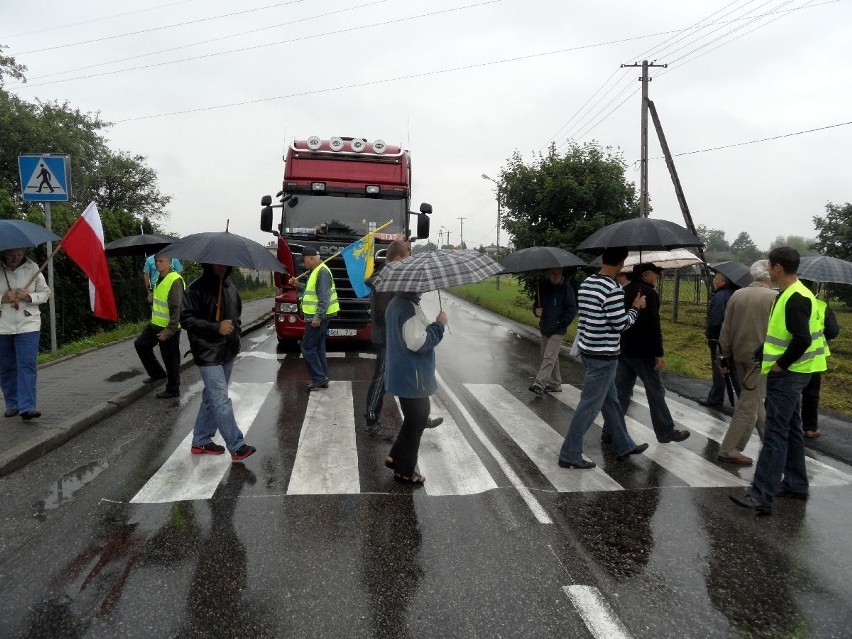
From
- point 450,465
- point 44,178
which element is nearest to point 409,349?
point 450,465

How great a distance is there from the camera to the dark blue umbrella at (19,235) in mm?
5555

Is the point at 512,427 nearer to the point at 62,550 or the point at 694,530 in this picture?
the point at 694,530

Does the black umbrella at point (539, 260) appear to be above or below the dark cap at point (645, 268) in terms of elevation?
above

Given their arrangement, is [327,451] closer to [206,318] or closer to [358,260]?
[206,318]

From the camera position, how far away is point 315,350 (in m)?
8.23

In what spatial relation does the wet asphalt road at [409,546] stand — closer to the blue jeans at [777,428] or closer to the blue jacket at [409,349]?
the blue jeans at [777,428]

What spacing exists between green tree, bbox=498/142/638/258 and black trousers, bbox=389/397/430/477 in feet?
37.5

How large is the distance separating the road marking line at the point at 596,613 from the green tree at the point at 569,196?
12726 mm

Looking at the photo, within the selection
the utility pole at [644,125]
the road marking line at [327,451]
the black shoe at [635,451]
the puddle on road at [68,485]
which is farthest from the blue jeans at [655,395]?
the utility pole at [644,125]

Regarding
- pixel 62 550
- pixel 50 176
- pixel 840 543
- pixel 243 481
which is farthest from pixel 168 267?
pixel 840 543

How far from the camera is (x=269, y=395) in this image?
26.2 feet

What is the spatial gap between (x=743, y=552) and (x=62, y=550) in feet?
13.6

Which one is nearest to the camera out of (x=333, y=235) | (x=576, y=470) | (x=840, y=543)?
(x=840, y=543)

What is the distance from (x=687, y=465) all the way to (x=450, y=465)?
212 centimetres
